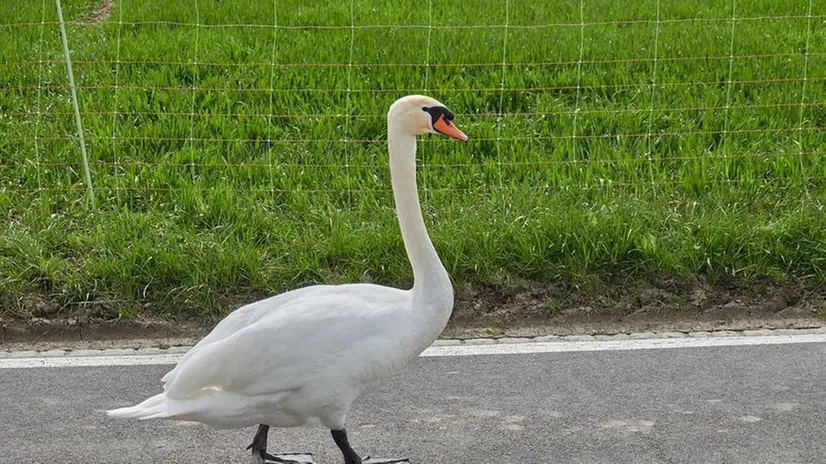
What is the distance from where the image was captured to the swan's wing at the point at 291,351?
169 inches

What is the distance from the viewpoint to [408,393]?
18.4 feet

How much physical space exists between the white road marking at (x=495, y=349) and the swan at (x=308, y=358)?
5.09 feet

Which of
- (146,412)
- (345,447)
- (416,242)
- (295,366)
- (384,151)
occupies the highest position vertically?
(416,242)

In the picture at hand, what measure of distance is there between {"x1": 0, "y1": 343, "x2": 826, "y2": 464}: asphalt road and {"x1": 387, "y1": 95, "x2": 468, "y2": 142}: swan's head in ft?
4.38

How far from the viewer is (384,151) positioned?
8430 millimetres

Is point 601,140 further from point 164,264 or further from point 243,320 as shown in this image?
point 243,320

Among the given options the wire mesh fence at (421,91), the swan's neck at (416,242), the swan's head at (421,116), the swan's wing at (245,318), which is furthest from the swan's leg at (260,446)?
the wire mesh fence at (421,91)

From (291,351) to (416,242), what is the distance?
679 mm

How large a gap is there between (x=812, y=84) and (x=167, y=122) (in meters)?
4.78

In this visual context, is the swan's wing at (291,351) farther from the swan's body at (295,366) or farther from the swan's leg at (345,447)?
the swan's leg at (345,447)

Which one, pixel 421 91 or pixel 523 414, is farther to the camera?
pixel 421 91

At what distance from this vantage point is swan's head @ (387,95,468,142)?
4.58m

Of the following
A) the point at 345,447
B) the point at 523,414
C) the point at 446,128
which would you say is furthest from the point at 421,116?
the point at 523,414

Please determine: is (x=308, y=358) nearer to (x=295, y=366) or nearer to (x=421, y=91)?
(x=295, y=366)
